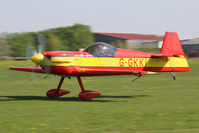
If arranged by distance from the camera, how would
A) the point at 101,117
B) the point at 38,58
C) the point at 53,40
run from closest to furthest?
1. the point at 101,117
2. the point at 38,58
3. the point at 53,40

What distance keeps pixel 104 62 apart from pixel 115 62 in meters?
0.56

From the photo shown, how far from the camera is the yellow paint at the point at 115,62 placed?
14758mm

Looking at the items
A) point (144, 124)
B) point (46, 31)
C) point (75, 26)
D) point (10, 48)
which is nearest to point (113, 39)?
point (75, 26)

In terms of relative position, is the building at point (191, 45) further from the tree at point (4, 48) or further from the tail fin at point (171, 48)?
the tail fin at point (171, 48)

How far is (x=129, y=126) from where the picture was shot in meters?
9.37

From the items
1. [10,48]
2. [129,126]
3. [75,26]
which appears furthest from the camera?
[75,26]

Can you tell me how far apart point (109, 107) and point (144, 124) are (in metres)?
3.37

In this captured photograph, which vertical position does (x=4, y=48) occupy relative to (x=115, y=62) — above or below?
below

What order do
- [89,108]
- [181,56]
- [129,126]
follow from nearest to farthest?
[129,126] → [89,108] → [181,56]

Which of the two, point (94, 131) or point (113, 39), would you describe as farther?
point (113, 39)

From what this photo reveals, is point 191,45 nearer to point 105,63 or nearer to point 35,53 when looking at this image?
point 105,63

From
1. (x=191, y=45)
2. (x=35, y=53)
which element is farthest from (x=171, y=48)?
(x=191, y=45)

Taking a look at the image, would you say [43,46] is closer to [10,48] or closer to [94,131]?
[94,131]

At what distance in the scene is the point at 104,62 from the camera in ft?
51.9
